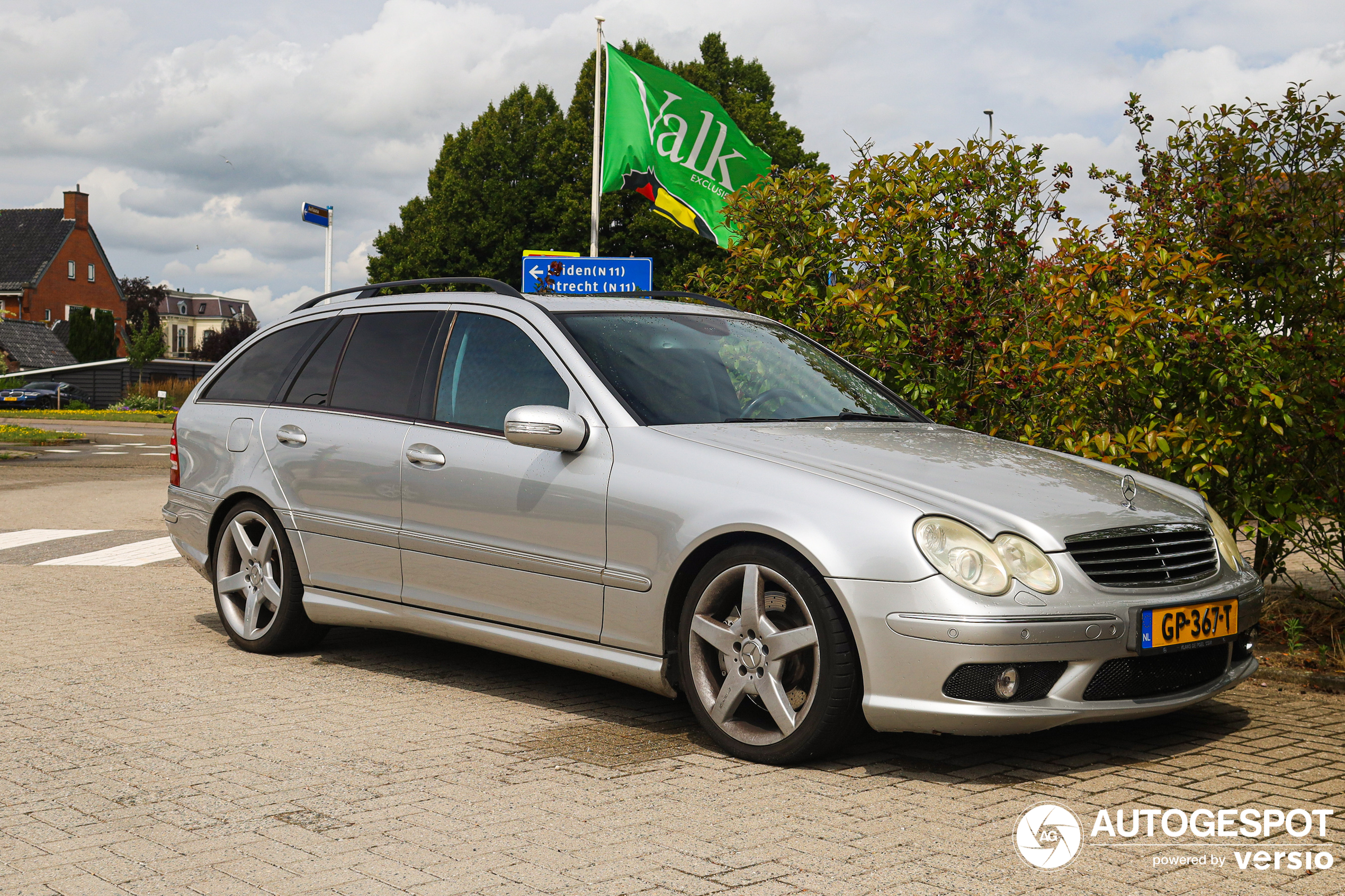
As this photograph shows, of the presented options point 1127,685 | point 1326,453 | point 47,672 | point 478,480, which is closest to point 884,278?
point 1326,453

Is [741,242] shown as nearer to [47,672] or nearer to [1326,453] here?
[1326,453]

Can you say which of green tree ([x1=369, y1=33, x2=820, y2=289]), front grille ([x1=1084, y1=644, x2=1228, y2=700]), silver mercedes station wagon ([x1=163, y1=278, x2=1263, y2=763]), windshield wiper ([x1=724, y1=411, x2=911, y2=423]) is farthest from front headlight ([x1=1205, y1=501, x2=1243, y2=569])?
green tree ([x1=369, y1=33, x2=820, y2=289])

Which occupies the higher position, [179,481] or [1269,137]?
[1269,137]

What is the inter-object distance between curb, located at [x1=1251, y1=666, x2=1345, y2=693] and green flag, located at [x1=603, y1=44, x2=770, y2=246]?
12480 mm

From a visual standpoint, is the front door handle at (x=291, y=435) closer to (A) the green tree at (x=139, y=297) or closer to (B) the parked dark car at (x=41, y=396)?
(B) the parked dark car at (x=41, y=396)

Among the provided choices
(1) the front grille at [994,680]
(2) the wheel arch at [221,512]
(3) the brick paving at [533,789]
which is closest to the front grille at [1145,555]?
(1) the front grille at [994,680]

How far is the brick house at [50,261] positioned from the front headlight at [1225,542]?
80617mm

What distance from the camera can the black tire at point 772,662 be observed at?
4340 mm

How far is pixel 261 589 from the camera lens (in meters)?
6.57

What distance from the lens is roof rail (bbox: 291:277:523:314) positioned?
19.8 feet

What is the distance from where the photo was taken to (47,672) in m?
6.12

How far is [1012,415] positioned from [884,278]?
1.04m

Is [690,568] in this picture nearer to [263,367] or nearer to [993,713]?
[993,713]

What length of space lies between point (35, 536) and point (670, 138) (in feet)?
31.5
